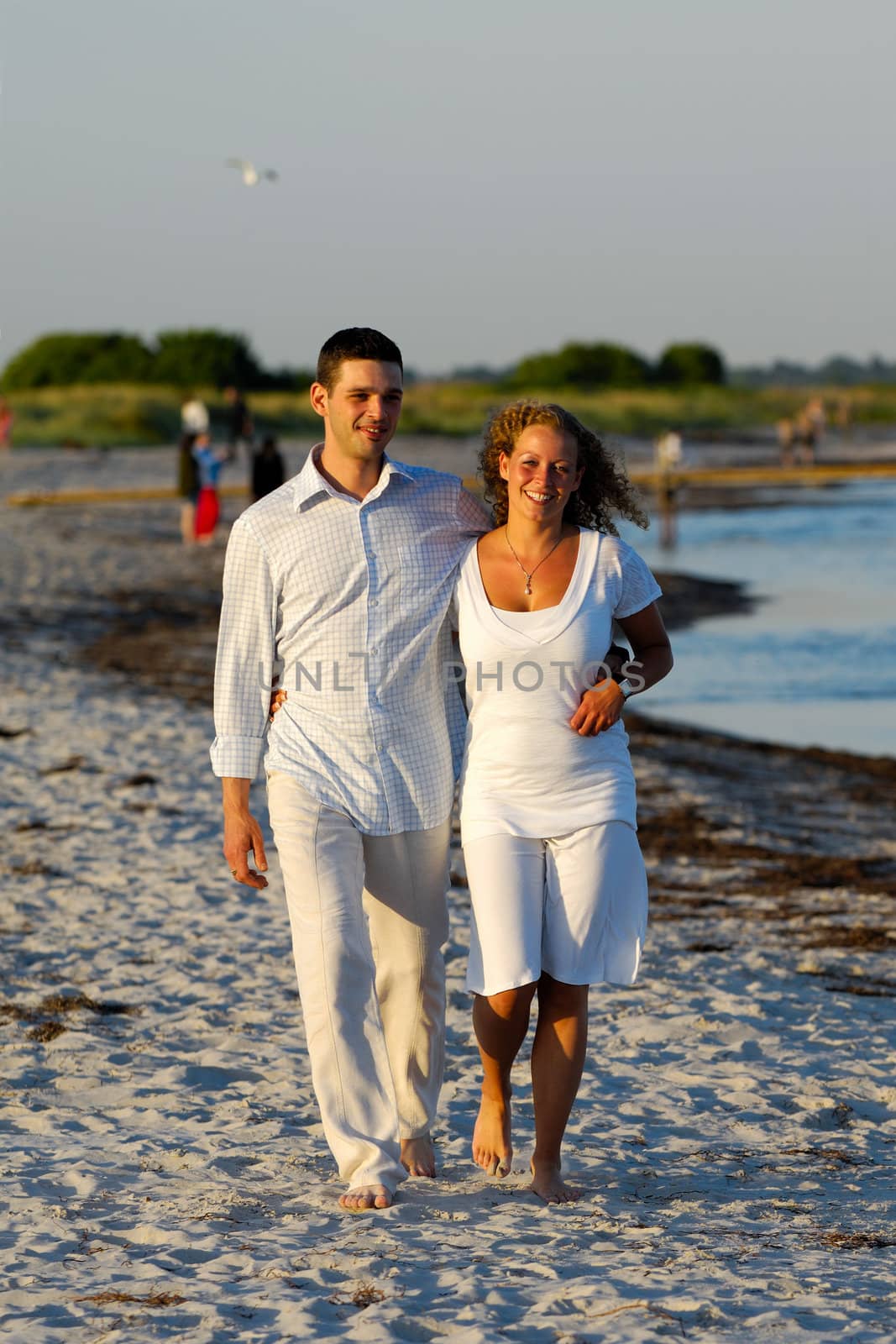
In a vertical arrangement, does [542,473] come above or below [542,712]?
above

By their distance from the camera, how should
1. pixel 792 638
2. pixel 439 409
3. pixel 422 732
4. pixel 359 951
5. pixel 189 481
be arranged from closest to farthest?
pixel 359 951
pixel 422 732
pixel 792 638
pixel 189 481
pixel 439 409

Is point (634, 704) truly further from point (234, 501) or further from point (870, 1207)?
point (234, 501)

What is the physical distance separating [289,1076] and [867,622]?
52.4 ft

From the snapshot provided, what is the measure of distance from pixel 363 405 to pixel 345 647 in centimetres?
57

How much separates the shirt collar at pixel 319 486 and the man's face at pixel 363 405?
0.19ft

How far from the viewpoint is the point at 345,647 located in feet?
13.2

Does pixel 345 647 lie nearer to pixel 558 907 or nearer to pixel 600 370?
pixel 558 907

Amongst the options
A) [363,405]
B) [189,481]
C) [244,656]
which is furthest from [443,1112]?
[189,481]

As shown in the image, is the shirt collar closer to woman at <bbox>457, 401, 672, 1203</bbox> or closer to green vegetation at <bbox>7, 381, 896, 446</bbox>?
woman at <bbox>457, 401, 672, 1203</bbox>

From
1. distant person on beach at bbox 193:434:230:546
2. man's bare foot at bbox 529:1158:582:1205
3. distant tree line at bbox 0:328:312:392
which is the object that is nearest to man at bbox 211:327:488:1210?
man's bare foot at bbox 529:1158:582:1205

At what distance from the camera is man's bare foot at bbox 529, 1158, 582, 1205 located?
417cm

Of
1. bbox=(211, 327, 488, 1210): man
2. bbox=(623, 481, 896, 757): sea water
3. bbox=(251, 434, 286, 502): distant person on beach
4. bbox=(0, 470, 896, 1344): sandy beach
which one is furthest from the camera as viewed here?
bbox=(251, 434, 286, 502): distant person on beach

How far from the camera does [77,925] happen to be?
694 cm

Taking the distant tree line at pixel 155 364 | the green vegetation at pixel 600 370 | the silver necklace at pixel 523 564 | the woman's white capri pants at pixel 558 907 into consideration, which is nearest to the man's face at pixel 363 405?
the silver necklace at pixel 523 564
